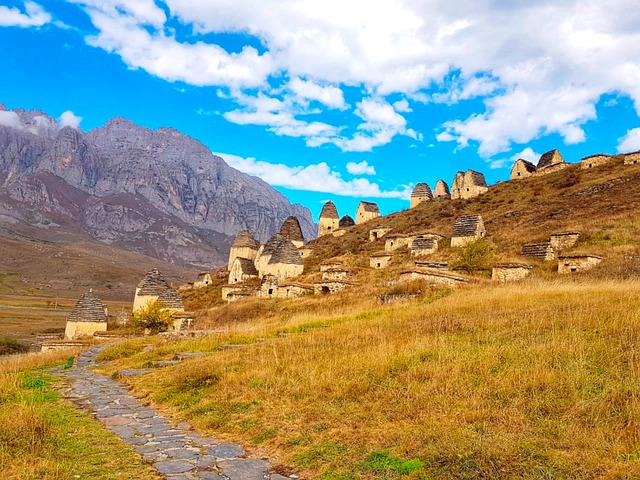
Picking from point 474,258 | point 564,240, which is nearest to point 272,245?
point 474,258

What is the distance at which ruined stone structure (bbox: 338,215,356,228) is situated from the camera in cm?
7949

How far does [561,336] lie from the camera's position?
862 centimetres

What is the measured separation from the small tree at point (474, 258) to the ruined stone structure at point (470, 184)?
3619cm

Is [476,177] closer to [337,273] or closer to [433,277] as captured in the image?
[337,273]

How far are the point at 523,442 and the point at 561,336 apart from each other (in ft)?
14.0

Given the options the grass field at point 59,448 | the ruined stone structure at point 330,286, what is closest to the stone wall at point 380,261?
the ruined stone structure at point 330,286

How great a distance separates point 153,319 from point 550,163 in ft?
189

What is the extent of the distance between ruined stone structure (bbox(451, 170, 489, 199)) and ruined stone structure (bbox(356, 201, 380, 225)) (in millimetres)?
14878

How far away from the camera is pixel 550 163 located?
6631cm

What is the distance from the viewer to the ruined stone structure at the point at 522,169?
67.1 meters

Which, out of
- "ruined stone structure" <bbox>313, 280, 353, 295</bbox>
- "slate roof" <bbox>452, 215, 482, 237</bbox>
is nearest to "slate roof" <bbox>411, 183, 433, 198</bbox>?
"slate roof" <bbox>452, 215, 482, 237</bbox>

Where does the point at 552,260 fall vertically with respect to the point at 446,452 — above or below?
above

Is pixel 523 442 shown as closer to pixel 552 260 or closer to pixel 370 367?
pixel 370 367

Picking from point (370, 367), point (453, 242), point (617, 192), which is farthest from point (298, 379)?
point (617, 192)
